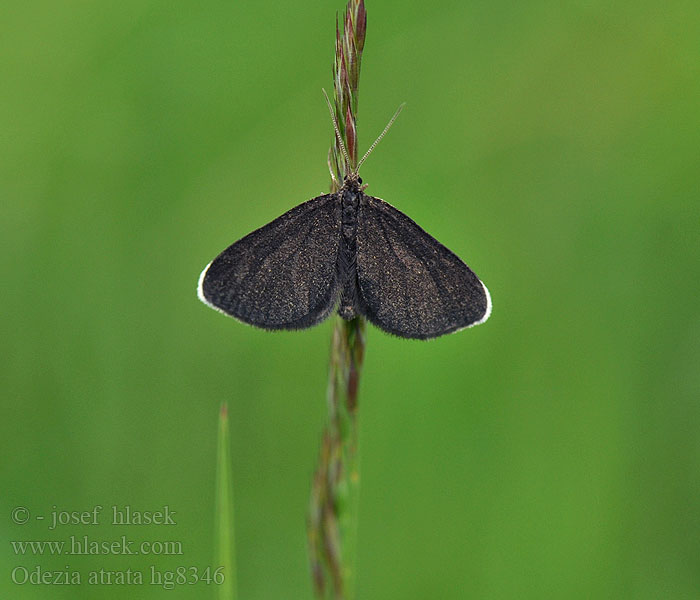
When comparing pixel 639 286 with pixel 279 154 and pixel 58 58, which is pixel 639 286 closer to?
pixel 279 154

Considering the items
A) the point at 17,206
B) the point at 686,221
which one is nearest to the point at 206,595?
the point at 17,206

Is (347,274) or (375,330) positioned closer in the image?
(347,274)

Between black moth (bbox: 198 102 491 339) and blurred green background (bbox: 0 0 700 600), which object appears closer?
black moth (bbox: 198 102 491 339)

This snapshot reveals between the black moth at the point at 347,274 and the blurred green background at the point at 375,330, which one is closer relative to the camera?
the black moth at the point at 347,274

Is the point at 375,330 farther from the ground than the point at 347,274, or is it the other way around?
the point at 347,274
